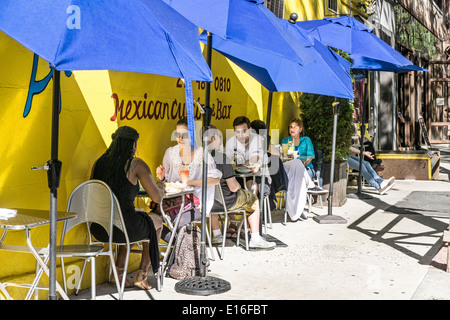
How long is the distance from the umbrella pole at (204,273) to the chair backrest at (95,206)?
77 cm

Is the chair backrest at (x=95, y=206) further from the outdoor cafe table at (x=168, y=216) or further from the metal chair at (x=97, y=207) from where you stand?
the outdoor cafe table at (x=168, y=216)

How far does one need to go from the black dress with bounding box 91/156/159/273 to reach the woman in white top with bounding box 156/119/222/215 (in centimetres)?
106

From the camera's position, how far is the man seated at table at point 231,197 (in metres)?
6.64

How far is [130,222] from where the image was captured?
196 inches

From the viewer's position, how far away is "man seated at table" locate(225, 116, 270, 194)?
7.76 metres

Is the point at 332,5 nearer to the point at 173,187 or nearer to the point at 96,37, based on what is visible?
the point at 173,187

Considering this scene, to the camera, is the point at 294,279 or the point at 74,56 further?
the point at 294,279

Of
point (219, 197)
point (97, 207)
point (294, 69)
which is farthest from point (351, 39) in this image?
Answer: point (97, 207)

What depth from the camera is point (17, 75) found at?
4520 mm

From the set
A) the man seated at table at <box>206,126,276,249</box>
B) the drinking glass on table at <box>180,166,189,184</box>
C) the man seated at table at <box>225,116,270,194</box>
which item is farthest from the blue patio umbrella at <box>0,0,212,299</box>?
the man seated at table at <box>225,116,270,194</box>

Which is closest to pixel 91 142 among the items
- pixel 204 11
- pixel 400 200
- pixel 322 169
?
pixel 204 11
